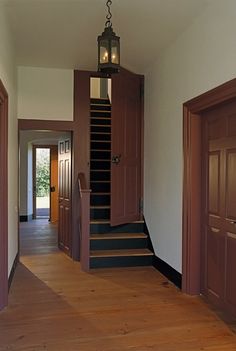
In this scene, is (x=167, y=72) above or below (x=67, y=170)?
above

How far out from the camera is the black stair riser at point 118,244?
5.11 metres

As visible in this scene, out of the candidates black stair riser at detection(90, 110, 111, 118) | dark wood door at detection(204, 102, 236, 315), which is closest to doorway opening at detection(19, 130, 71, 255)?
black stair riser at detection(90, 110, 111, 118)

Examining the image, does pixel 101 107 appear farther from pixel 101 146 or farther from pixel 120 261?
pixel 120 261

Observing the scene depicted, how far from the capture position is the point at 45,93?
17.7ft

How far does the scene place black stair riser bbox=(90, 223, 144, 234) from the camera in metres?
5.33

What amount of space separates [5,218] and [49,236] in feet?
13.8

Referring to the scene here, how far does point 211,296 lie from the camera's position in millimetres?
3564

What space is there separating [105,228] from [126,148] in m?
1.27

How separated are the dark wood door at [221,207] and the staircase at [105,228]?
1.56m

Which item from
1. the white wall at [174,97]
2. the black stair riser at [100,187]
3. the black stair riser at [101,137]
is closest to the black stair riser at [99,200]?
the black stair riser at [100,187]

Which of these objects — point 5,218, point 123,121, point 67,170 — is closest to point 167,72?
point 123,121

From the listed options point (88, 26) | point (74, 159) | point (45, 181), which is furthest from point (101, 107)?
point (45, 181)

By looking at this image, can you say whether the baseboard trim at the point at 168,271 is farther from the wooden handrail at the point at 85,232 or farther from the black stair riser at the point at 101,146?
the black stair riser at the point at 101,146

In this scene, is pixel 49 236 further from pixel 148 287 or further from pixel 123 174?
pixel 148 287
